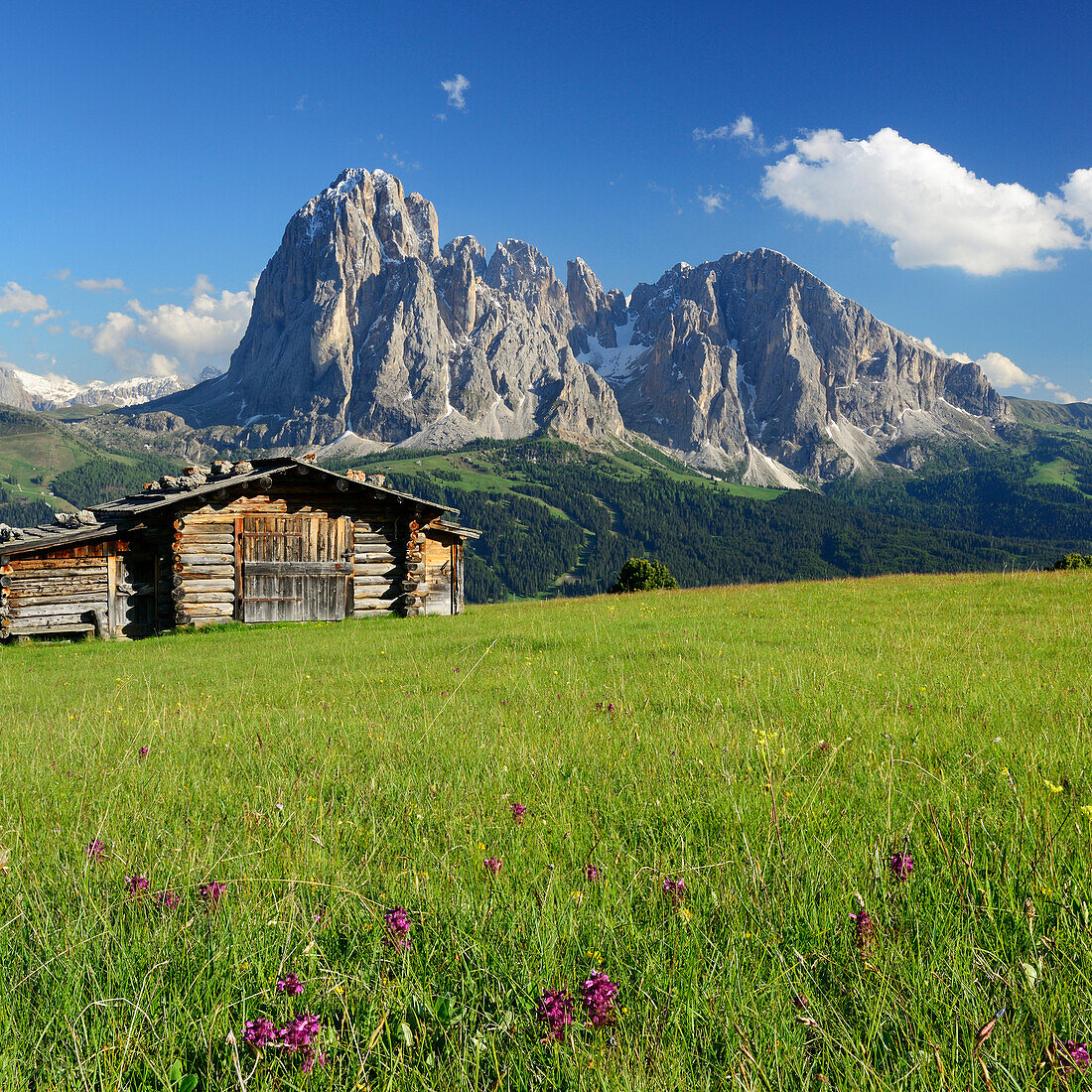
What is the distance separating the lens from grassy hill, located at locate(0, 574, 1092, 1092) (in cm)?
169

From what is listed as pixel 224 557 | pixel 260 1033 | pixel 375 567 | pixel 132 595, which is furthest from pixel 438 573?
pixel 260 1033

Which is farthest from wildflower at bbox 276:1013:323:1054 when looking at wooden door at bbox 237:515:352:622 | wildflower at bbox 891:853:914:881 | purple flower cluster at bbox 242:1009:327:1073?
wooden door at bbox 237:515:352:622

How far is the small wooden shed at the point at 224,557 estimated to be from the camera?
23.5 m

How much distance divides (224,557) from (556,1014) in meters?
26.4

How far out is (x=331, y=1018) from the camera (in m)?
1.88

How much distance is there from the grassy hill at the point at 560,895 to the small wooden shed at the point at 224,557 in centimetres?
1969

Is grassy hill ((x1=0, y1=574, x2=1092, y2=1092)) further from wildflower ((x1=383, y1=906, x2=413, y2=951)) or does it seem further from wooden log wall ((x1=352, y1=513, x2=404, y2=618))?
wooden log wall ((x1=352, y1=513, x2=404, y2=618))

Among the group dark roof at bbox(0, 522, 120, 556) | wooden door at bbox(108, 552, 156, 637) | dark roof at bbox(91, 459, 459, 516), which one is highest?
dark roof at bbox(91, 459, 459, 516)

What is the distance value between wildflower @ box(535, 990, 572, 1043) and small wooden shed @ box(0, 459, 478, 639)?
2454 cm

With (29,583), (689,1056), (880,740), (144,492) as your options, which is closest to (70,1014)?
(689,1056)

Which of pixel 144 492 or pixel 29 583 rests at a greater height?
pixel 144 492

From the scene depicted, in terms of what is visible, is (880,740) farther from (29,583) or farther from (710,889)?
(29,583)

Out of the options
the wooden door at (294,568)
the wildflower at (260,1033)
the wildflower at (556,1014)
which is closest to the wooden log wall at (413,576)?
the wooden door at (294,568)

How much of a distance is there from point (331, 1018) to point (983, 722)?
5.48 m
